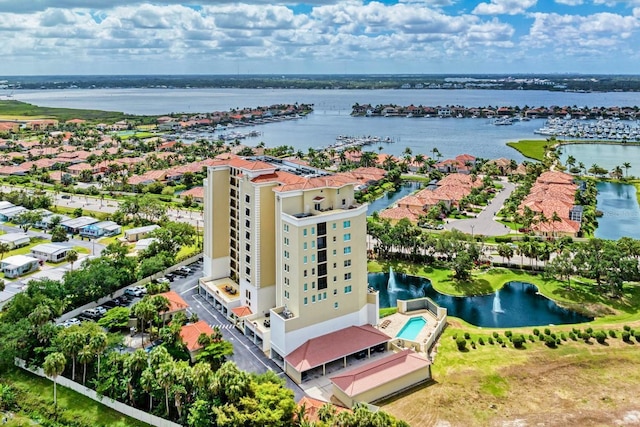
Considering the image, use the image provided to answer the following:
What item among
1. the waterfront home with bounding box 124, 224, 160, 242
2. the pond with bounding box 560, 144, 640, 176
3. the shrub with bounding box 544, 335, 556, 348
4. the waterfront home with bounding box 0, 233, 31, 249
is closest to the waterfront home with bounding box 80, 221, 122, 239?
the waterfront home with bounding box 124, 224, 160, 242

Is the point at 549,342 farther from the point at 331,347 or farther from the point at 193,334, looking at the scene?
the point at 193,334

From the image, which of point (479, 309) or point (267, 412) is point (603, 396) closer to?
point (479, 309)

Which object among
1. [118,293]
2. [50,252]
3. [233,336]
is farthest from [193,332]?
[50,252]

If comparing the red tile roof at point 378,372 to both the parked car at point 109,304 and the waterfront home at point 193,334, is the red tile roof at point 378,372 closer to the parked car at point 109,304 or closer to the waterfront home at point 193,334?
the waterfront home at point 193,334

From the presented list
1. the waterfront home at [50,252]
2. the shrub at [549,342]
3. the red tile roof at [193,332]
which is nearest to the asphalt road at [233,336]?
the red tile roof at [193,332]

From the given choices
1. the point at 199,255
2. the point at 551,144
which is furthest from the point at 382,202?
the point at 551,144

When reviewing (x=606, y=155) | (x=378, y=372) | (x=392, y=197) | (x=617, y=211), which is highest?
(x=606, y=155)

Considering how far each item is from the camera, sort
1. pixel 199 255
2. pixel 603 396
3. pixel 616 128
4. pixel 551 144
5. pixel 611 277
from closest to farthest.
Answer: pixel 603 396 → pixel 611 277 → pixel 199 255 → pixel 551 144 → pixel 616 128
